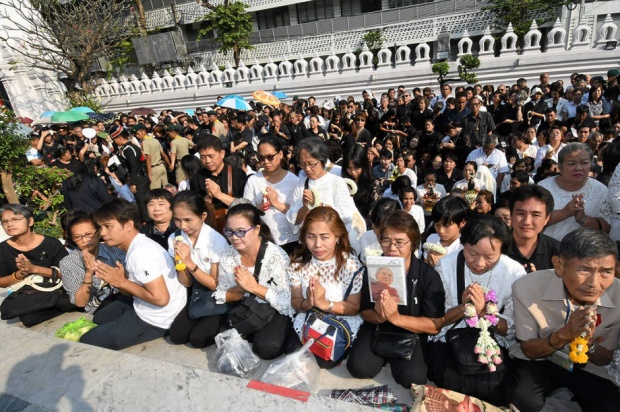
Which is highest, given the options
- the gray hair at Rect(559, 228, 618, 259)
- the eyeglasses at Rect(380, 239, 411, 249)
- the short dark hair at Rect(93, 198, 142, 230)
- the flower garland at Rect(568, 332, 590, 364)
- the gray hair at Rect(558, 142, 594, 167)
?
the short dark hair at Rect(93, 198, 142, 230)

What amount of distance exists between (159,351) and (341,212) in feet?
7.32

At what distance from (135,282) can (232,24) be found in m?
22.9

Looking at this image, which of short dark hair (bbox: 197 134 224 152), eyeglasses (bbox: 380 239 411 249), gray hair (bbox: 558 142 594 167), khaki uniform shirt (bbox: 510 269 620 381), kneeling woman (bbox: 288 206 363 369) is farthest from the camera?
short dark hair (bbox: 197 134 224 152)

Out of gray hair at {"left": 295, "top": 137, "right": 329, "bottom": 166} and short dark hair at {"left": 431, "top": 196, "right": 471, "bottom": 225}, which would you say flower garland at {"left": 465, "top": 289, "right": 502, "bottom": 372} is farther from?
gray hair at {"left": 295, "top": 137, "right": 329, "bottom": 166}

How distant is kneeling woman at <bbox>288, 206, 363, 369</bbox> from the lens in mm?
2775

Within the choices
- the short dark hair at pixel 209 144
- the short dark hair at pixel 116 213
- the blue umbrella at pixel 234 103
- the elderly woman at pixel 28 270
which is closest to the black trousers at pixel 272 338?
the short dark hair at pixel 116 213

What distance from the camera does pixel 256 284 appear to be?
9.81ft

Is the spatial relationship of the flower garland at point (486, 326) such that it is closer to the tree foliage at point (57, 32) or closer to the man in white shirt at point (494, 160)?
the man in white shirt at point (494, 160)

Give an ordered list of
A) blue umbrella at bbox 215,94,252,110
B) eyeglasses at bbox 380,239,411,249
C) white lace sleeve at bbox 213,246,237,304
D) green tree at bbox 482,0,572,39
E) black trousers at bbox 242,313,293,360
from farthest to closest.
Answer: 1. green tree at bbox 482,0,572,39
2. blue umbrella at bbox 215,94,252,110
3. white lace sleeve at bbox 213,246,237,304
4. black trousers at bbox 242,313,293,360
5. eyeglasses at bbox 380,239,411,249

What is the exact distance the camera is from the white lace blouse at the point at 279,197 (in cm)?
402

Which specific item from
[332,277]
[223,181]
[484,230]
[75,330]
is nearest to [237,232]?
[332,277]

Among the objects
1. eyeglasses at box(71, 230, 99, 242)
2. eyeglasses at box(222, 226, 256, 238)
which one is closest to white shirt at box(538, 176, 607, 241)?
eyeglasses at box(222, 226, 256, 238)

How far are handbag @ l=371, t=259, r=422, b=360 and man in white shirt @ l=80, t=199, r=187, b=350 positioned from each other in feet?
6.11

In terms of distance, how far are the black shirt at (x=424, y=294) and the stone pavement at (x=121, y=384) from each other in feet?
2.06
